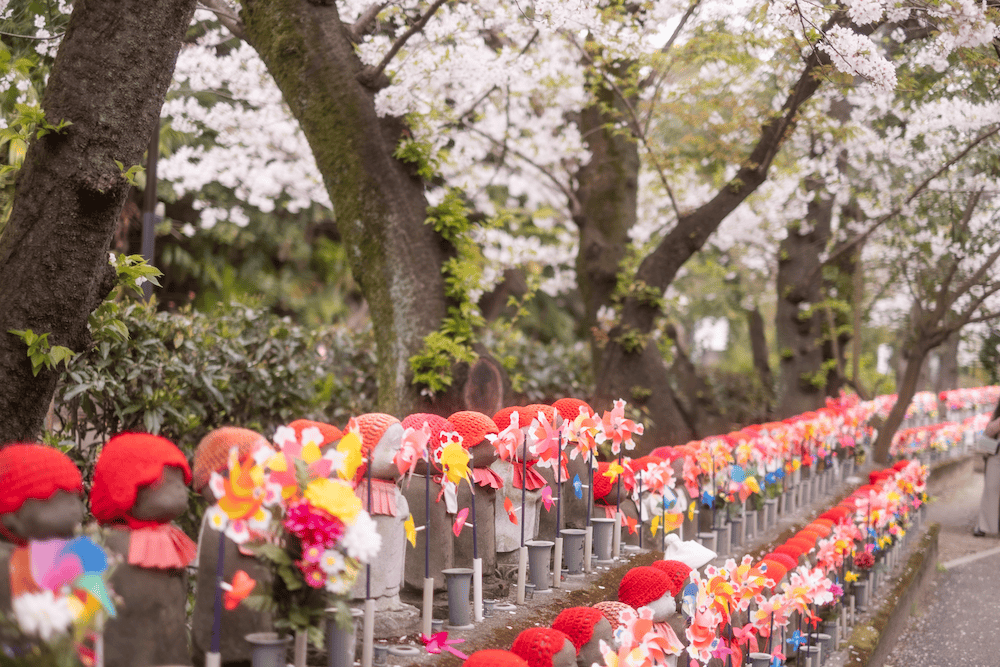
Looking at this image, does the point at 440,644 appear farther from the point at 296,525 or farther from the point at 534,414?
the point at 534,414

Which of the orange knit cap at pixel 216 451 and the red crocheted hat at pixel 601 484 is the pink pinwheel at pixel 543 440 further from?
the orange knit cap at pixel 216 451

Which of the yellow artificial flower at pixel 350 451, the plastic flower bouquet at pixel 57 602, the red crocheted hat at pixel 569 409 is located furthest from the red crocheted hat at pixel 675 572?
the plastic flower bouquet at pixel 57 602

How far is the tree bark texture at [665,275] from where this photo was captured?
693cm

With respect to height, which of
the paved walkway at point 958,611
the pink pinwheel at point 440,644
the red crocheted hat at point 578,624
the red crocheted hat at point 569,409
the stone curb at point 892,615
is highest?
the red crocheted hat at point 569,409

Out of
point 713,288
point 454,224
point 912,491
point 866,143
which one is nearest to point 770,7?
point 454,224

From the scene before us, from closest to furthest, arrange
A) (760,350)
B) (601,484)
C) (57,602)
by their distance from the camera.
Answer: (57,602) → (601,484) → (760,350)

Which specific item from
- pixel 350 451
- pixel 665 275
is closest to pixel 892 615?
pixel 665 275

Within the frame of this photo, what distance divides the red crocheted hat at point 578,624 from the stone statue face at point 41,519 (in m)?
1.54

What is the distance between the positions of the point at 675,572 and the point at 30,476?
7.58ft

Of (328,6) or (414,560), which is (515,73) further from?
(414,560)

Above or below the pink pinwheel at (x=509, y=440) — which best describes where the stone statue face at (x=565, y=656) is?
below

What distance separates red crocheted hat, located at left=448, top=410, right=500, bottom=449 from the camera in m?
3.36

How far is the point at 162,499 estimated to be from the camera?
2059 millimetres

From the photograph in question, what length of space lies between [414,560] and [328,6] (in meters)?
4.28
